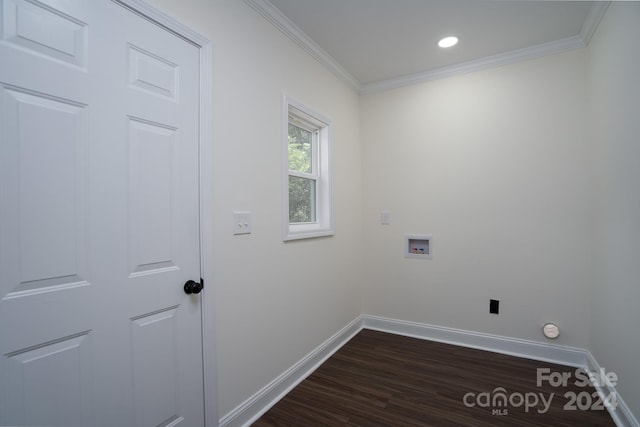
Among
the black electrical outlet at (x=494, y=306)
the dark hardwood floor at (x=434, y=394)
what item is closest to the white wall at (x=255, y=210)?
the dark hardwood floor at (x=434, y=394)

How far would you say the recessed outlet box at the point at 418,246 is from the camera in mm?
3143

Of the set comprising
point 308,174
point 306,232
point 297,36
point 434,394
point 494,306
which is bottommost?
point 434,394

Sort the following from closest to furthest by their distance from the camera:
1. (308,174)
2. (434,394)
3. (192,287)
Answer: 1. (192,287)
2. (434,394)
3. (308,174)

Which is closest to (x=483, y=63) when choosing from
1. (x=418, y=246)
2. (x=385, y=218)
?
(x=385, y=218)

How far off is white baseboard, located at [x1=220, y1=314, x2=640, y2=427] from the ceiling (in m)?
2.52

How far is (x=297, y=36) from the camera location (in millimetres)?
2400

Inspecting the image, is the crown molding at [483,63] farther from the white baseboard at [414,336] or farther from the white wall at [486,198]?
the white baseboard at [414,336]

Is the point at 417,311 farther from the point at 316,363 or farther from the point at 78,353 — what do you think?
the point at 78,353

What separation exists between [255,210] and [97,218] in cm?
91

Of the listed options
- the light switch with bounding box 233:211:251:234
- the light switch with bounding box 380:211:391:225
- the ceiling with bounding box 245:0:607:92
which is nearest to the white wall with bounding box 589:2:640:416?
the ceiling with bounding box 245:0:607:92

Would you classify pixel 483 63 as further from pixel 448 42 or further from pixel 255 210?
pixel 255 210

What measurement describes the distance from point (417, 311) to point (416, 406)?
1.24 m

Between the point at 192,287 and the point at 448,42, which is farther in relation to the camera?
the point at 448,42

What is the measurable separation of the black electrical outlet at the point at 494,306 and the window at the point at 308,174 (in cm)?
163
